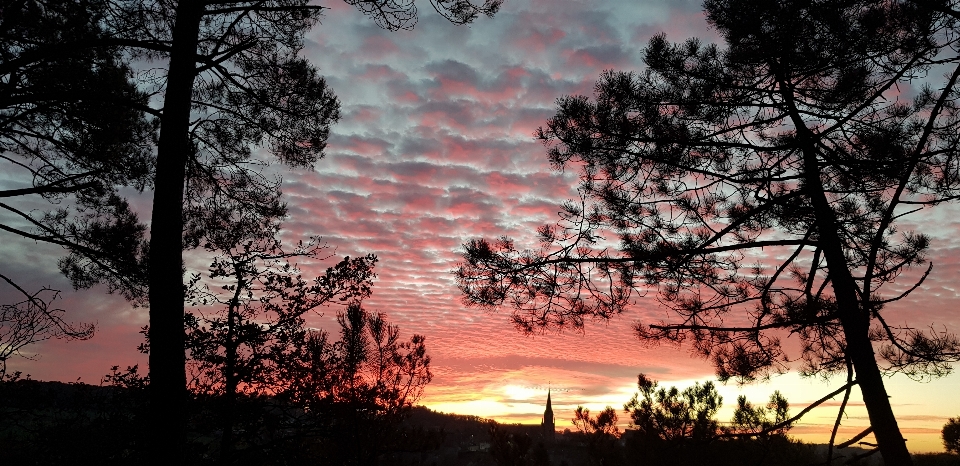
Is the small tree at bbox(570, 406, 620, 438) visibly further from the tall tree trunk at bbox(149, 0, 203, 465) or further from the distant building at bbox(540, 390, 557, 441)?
the distant building at bbox(540, 390, 557, 441)

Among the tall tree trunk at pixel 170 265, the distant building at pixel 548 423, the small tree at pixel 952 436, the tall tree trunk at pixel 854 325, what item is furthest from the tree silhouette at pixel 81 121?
the distant building at pixel 548 423

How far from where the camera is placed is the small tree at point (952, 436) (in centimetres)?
1872

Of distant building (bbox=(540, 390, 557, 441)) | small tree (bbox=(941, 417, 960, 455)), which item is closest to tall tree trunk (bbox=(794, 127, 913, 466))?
small tree (bbox=(941, 417, 960, 455))

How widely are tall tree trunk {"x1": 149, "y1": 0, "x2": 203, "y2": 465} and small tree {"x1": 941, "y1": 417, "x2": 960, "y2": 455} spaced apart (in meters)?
24.5

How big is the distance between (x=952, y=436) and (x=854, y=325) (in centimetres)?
1994

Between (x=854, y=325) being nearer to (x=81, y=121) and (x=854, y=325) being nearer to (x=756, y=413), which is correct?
(x=756, y=413)

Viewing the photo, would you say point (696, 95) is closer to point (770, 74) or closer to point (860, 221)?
point (770, 74)

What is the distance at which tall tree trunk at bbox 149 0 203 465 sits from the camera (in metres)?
5.03

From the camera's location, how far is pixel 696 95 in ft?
20.3

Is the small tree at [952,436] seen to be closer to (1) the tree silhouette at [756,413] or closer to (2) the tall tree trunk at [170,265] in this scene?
(1) the tree silhouette at [756,413]

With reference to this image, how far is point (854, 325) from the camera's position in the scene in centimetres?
548

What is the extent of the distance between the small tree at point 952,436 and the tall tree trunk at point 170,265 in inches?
966

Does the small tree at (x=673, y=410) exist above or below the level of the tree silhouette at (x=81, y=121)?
below

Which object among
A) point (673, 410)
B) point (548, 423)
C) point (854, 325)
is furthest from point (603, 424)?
point (548, 423)
